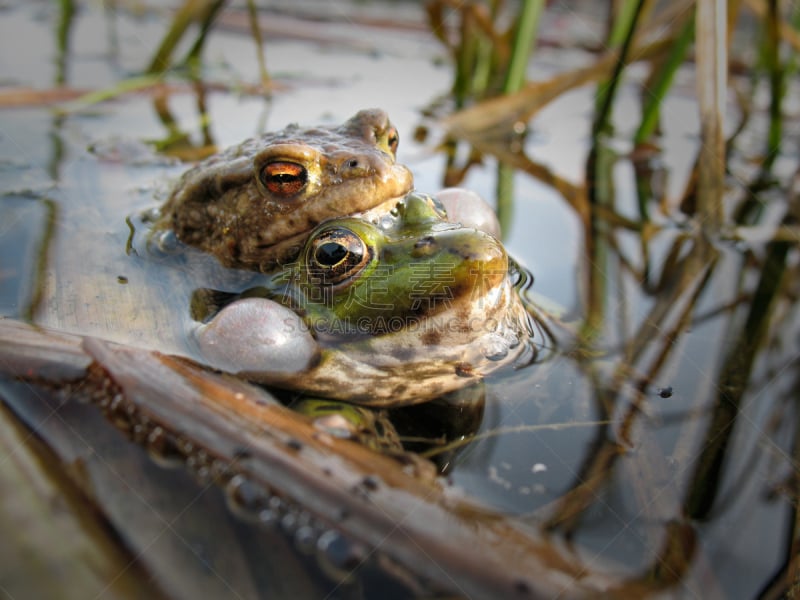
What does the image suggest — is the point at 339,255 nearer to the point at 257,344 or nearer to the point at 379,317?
the point at 379,317

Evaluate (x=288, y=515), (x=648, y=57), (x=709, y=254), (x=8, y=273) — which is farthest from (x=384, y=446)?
(x=648, y=57)

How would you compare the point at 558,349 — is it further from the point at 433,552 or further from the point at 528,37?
the point at 528,37

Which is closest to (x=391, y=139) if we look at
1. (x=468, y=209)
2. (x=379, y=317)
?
(x=468, y=209)

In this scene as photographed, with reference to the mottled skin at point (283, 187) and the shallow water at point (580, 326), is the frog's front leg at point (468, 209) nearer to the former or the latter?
the mottled skin at point (283, 187)

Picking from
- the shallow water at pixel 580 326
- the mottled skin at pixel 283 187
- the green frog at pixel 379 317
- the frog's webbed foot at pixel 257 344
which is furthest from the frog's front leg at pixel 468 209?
the frog's webbed foot at pixel 257 344

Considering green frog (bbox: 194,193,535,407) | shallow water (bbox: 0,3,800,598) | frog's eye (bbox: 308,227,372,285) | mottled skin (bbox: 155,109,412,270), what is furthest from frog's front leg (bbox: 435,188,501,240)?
frog's eye (bbox: 308,227,372,285)
